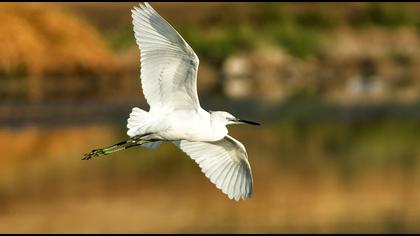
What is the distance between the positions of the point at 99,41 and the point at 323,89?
516cm

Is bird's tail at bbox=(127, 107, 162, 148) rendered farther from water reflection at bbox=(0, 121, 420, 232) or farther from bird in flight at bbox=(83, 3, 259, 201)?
water reflection at bbox=(0, 121, 420, 232)

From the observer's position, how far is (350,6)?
3522 centimetres

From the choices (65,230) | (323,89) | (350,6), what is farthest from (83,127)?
(350,6)

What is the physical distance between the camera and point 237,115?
56.0 ft

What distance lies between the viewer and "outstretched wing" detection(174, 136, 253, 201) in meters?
6.73

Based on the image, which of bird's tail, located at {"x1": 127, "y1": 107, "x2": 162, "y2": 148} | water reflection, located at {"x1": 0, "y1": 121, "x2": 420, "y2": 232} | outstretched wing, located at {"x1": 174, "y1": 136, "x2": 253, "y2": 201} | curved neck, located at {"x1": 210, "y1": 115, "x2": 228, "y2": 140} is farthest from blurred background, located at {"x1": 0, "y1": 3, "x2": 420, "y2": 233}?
bird's tail, located at {"x1": 127, "y1": 107, "x2": 162, "y2": 148}

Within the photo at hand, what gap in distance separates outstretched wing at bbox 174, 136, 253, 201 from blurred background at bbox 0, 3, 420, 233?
3.14 m

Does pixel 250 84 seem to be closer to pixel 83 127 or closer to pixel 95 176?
pixel 83 127

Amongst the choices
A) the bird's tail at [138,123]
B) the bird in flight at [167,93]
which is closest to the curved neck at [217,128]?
the bird in flight at [167,93]

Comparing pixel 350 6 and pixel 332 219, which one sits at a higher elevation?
pixel 350 6

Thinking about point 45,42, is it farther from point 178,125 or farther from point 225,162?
point 178,125

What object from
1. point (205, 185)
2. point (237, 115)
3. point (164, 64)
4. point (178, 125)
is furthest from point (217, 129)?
point (237, 115)

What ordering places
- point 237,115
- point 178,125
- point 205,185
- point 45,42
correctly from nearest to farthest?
point 178,125
point 205,185
point 237,115
point 45,42

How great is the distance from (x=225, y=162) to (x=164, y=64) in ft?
3.32
